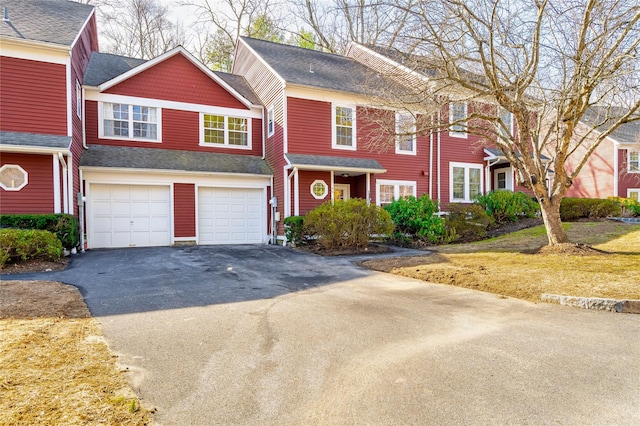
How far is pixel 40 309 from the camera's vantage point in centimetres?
477

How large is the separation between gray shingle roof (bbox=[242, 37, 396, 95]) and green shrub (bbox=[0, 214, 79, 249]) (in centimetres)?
849

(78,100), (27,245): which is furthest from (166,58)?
(27,245)

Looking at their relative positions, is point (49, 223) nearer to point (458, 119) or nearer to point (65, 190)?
point (65, 190)

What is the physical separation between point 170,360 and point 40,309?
2.64 meters

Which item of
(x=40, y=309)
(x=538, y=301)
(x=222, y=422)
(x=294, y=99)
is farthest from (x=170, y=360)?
(x=294, y=99)

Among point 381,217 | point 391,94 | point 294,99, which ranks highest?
point 294,99

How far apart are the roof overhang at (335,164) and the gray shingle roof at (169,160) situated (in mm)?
1779

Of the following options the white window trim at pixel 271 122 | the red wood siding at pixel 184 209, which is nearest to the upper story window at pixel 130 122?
the red wood siding at pixel 184 209

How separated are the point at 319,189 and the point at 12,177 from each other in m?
9.39

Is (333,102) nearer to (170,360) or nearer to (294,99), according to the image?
(294,99)

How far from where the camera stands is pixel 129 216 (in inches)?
514

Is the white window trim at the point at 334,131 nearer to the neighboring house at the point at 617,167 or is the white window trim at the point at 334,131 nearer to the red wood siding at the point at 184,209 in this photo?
the red wood siding at the point at 184,209

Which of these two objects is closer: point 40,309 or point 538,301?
point 40,309

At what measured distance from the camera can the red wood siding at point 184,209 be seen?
13.6 metres
